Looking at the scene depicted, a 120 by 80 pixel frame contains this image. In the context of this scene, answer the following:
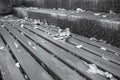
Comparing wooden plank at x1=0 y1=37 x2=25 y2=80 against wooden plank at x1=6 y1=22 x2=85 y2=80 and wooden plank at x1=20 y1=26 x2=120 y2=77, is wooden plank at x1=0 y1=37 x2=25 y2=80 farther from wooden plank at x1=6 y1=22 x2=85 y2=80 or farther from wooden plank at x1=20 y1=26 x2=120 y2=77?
wooden plank at x1=20 y1=26 x2=120 y2=77

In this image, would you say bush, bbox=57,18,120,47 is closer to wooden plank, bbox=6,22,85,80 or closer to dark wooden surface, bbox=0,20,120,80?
dark wooden surface, bbox=0,20,120,80

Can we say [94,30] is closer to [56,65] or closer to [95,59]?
[95,59]

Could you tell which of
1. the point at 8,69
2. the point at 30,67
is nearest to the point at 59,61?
the point at 30,67

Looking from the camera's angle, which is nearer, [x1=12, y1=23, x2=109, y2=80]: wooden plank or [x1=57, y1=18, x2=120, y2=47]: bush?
[x1=12, y1=23, x2=109, y2=80]: wooden plank

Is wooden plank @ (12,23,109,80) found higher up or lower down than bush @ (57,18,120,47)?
lower down

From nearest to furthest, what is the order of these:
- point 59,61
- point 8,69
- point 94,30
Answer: point 8,69, point 59,61, point 94,30

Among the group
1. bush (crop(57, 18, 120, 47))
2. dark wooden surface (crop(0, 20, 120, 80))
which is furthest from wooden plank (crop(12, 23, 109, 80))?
bush (crop(57, 18, 120, 47))

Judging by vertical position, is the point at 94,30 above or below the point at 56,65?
above

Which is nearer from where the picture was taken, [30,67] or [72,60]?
[30,67]

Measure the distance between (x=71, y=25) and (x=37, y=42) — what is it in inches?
32.3

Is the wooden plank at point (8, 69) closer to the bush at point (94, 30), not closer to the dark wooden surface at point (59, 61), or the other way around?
the dark wooden surface at point (59, 61)

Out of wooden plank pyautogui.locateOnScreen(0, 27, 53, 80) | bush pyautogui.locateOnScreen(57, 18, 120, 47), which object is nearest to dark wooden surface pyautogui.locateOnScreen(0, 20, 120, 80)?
wooden plank pyautogui.locateOnScreen(0, 27, 53, 80)

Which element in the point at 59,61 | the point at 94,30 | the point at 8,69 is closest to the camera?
the point at 8,69

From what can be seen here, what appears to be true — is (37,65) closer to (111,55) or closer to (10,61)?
(10,61)
